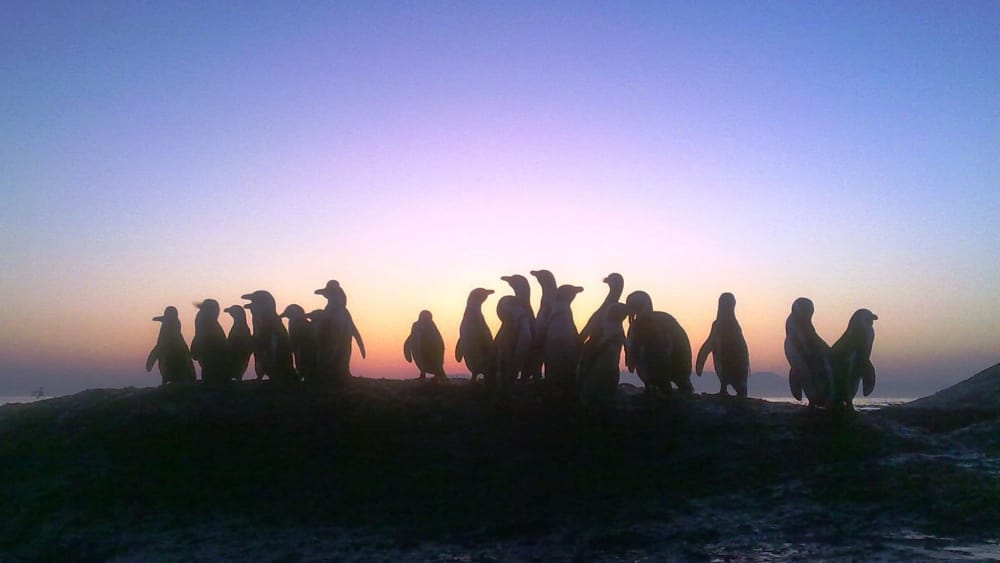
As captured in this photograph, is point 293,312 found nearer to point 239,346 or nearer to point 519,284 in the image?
point 239,346

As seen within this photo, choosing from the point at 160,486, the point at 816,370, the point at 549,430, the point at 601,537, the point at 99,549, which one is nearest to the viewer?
the point at 601,537

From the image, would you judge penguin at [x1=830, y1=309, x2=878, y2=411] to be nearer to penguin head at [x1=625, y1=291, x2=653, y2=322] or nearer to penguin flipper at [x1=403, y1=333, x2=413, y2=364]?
penguin head at [x1=625, y1=291, x2=653, y2=322]

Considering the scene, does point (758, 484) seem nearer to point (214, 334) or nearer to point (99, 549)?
point (99, 549)

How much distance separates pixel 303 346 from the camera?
18.0 meters

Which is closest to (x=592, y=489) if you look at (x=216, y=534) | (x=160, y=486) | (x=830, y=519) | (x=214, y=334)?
(x=830, y=519)

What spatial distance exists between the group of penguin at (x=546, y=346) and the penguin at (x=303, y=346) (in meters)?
0.03

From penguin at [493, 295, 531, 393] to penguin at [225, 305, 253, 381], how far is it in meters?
5.62

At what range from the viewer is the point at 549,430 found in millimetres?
13148

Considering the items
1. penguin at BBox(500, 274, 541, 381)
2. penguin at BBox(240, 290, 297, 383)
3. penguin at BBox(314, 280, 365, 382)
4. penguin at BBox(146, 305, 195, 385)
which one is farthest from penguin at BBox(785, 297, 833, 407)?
penguin at BBox(146, 305, 195, 385)

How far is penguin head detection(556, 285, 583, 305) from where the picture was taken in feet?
55.5

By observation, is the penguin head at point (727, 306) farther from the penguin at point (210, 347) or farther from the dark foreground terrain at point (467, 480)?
the penguin at point (210, 347)

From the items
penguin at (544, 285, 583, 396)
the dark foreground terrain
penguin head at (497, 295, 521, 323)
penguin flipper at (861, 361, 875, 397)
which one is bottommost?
the dark foreground terrain

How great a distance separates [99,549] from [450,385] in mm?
7109

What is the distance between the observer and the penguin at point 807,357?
15.4 meters
